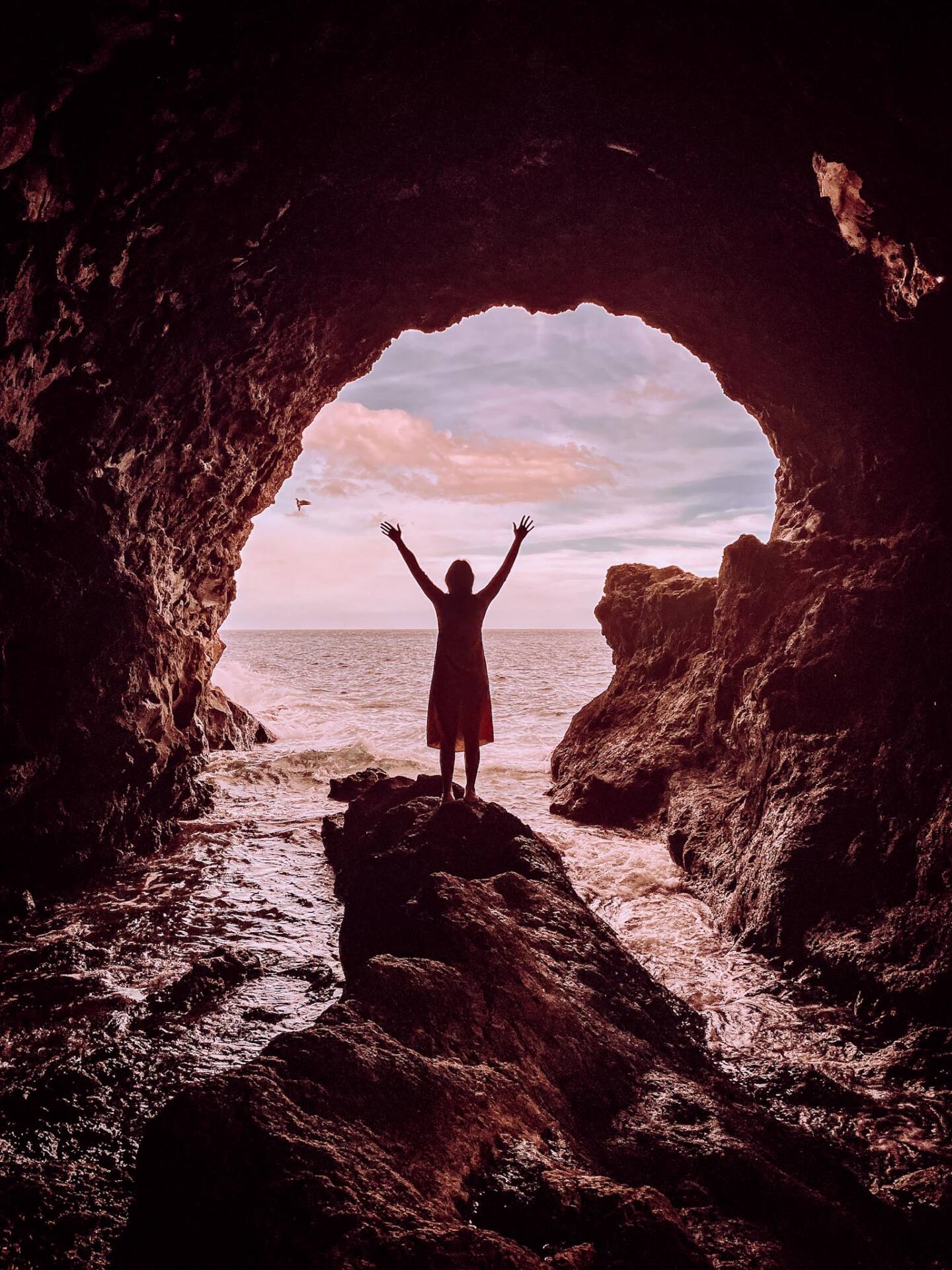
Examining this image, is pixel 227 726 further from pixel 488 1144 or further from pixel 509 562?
pixel 488 1144

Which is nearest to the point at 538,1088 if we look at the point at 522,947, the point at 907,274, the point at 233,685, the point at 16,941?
→ the point at 522,947

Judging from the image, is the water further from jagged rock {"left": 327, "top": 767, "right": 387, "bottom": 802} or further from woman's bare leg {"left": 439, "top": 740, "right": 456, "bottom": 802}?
woman's bare leg {"left": 439, "top": 740, "right": 456, "bottom": 802}

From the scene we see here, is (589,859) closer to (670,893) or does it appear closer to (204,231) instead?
(670,893)

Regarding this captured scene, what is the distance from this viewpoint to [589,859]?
7.01 meters

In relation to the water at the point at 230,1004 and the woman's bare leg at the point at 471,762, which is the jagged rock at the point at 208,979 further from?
the woman's bare leg at the point at 471,762

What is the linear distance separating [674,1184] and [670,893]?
4.02 metres

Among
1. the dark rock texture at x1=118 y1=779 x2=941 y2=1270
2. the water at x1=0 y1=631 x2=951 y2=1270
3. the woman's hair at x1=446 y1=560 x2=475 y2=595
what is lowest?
the water at x1=0 y1=631 x2=951 y2=1270

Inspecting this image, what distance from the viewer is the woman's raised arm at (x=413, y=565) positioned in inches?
217

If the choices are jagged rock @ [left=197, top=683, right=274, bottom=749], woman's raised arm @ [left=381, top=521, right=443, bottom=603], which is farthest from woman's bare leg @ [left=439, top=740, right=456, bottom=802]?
jagged rock @ [left=197, top=683, right=274, bottom=749]

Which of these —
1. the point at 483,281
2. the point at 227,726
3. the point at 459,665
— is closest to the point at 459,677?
the point at 459,665

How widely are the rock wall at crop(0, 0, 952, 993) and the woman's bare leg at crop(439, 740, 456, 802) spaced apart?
8.96ft

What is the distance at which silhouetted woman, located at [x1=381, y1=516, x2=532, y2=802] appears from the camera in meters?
5.73

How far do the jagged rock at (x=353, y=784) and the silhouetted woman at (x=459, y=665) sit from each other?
2.66 m

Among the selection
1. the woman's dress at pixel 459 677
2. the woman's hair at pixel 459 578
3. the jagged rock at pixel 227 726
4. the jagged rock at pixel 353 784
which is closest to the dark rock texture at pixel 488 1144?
the woman's dress at pixel 459 677
